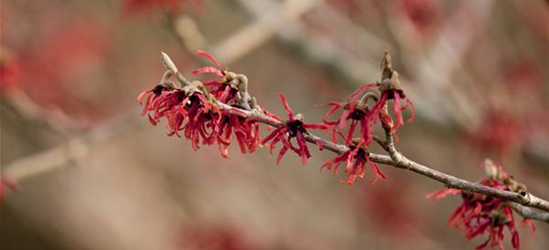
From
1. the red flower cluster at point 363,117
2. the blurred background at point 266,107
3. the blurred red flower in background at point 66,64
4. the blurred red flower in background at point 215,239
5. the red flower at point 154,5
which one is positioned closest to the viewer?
the red flower cluster at point 363,117

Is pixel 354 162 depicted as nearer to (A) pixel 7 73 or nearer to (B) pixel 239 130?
(B) pixel 239 130

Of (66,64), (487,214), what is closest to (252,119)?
(487,214)

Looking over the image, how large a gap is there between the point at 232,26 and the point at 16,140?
247 cm

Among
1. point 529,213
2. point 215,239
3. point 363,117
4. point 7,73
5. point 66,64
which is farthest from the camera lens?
point 66,64

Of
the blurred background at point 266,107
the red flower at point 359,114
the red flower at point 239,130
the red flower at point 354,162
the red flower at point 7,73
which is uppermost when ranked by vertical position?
the blurred background at point 266,107

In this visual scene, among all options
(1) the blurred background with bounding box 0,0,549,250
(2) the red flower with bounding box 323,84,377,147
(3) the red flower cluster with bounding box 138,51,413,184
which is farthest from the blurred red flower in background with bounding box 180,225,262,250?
(2) the red flower with bounding box 323,84,377,147

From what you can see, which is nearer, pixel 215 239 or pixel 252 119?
pixel 252 119

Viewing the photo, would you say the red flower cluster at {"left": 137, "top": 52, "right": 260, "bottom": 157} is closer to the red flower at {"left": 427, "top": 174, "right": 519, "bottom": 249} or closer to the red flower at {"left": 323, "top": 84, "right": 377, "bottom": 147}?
the red flower at {"left": 323, "top": 84, "right": 377, "bottom": 147}

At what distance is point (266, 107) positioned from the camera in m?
6.03

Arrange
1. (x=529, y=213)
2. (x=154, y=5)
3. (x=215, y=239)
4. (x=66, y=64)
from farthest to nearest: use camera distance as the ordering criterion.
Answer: (x=66, y=64), (x=215, y=239), (x=154, y=5), (x=529, y=213)

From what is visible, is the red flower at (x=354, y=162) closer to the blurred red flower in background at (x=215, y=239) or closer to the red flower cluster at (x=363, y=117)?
the red flower cluster at (x=363, y=117)

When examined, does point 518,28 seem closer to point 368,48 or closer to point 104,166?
point 368,48

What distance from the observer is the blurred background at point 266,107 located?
3.56 m

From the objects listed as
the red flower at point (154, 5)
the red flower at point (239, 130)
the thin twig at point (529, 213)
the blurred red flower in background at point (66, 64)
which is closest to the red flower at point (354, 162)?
the red flower at point (239, 130)
